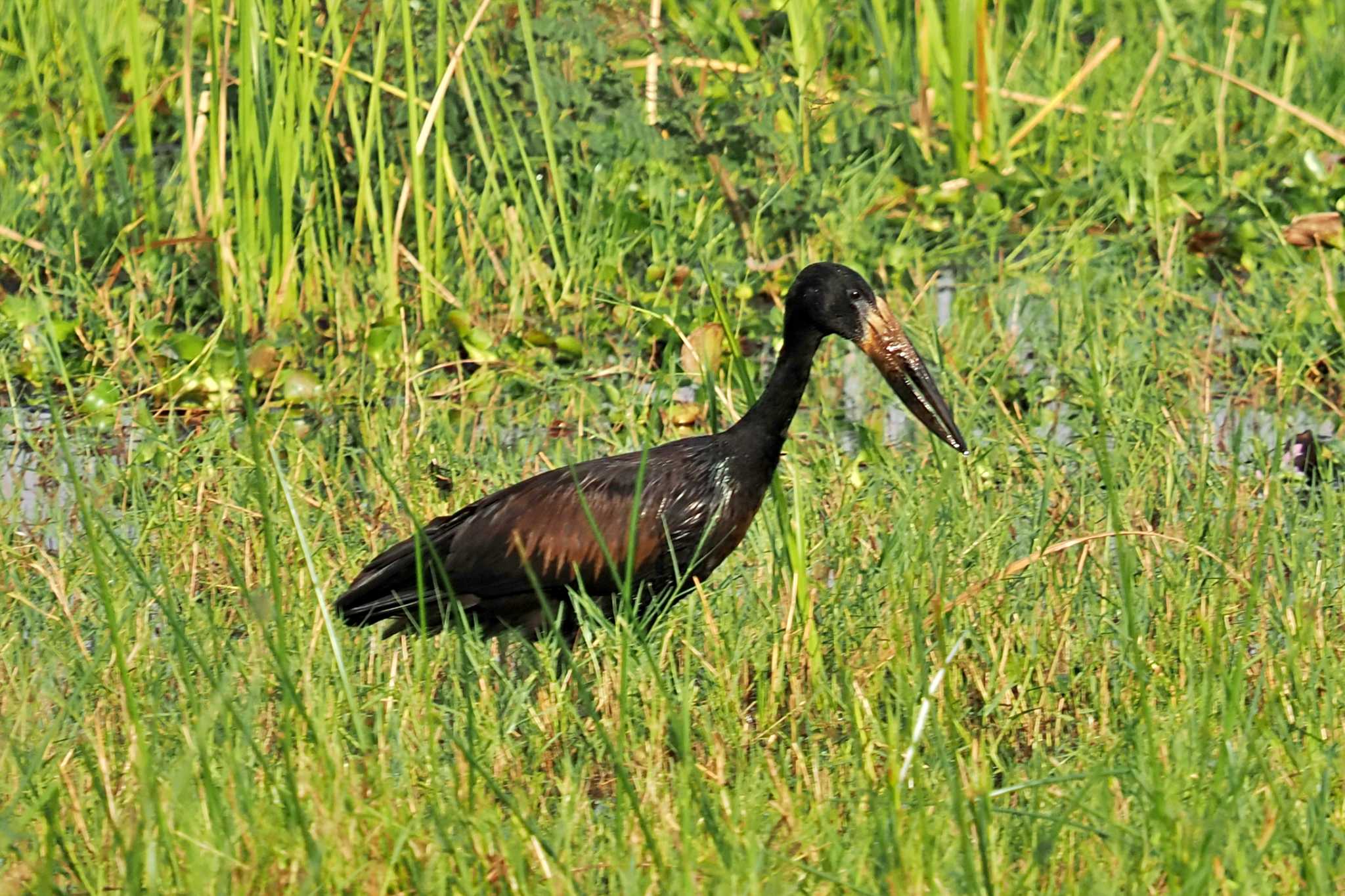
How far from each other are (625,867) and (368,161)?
335 cm

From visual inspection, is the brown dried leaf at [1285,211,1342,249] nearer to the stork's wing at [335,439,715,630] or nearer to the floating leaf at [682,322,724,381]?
the floating leaf at [682,322,724,381]

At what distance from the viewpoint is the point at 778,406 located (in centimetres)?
422

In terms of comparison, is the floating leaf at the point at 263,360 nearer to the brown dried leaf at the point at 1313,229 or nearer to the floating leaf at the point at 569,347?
the floating leaf at the point at 569,347

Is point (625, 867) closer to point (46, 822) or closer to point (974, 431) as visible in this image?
point (46, 822)

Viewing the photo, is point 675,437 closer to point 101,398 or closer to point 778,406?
point 778,406

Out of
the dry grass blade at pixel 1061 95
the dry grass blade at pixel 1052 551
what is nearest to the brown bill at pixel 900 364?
the dry grass blade at pixel 1052 551

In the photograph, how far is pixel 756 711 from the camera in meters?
3.71

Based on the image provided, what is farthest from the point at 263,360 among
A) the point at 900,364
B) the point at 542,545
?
the point at 900,364

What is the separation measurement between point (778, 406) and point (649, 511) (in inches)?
14.3

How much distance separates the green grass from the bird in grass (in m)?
0.15

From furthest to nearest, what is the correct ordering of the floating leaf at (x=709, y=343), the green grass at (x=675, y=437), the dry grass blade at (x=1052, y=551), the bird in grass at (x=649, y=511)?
the floating leaf at (x=709, y=343), the bird in grass at (x=649, y=511), the dry grass blade at (x=1052, y=551), the green grass at (x=675, y=437)

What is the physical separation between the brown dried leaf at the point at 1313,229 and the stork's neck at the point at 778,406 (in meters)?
2.41

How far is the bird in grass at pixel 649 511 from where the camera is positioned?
4.15 m

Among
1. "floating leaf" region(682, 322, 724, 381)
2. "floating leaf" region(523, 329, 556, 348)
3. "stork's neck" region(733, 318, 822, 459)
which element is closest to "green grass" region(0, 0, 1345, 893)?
"floating leaf" region(523, 329, 556, 348)
